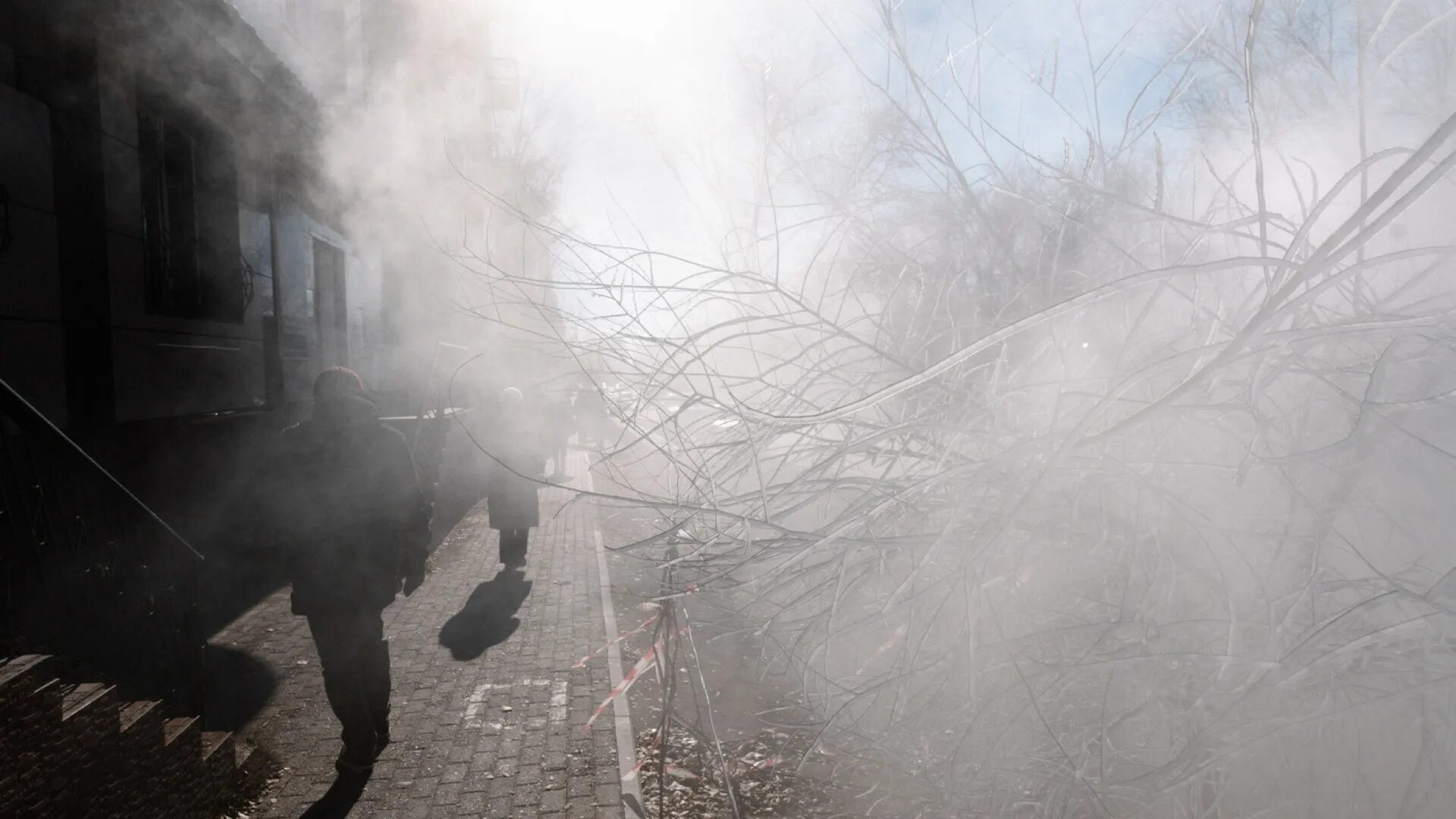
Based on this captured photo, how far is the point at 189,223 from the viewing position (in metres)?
9.20

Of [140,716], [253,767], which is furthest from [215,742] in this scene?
[140,716]

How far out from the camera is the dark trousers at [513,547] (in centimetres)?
821

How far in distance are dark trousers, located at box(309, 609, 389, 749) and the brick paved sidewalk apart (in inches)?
8.6

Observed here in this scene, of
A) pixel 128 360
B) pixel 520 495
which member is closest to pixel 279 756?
pixel 520 495

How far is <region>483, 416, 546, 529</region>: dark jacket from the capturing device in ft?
25.6

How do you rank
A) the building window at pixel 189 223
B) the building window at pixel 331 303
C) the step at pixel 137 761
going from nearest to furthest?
the step at pixel 137 761 → the building window at pixel 189 223 → the building window at pixel 331 303

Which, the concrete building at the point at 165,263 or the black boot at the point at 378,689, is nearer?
the concrete building at the point at 165,263

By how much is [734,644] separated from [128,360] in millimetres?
5924

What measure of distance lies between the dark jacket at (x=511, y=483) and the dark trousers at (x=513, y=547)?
98mm

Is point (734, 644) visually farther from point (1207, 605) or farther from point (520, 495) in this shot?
point (1207, 605)

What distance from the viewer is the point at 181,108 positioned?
9094 mm

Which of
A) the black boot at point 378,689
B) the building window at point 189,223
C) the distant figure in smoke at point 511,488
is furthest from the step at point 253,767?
the building window at point 189,223

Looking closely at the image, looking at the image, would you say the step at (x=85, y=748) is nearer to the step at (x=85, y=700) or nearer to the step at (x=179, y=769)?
the step at (x=85, y=700)

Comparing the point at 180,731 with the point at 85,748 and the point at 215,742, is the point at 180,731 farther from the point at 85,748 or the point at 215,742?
the point at 85,748
